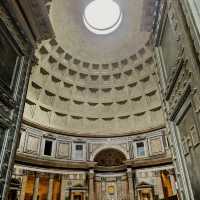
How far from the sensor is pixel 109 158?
24.6 metres

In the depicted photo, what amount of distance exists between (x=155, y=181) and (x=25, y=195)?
43.0ft

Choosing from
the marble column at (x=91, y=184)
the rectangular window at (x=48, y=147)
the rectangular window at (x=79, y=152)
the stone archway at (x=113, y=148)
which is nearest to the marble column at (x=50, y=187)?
the rectangular window at (x=48, y=147)

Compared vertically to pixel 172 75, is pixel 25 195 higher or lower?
lower

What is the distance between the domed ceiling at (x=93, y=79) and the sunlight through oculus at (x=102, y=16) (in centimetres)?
89

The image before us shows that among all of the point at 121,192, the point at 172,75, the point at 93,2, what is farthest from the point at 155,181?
the point at 93,2

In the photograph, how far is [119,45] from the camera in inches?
1066

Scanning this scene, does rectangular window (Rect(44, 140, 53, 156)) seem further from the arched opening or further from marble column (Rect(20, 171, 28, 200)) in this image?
the arched opening

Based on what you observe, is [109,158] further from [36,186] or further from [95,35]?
[95,35]

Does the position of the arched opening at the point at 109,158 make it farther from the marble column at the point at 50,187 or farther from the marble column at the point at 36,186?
the marble column at the point at 36,186

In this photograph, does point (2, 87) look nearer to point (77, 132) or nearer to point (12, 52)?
point (12, 52)

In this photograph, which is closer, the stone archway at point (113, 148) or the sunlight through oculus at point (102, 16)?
the stone archway at point (113, 148)

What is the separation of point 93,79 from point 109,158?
11.2 m

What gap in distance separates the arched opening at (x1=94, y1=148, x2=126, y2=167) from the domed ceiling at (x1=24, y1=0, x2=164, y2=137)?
2.33 m

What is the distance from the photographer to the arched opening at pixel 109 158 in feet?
78.8
